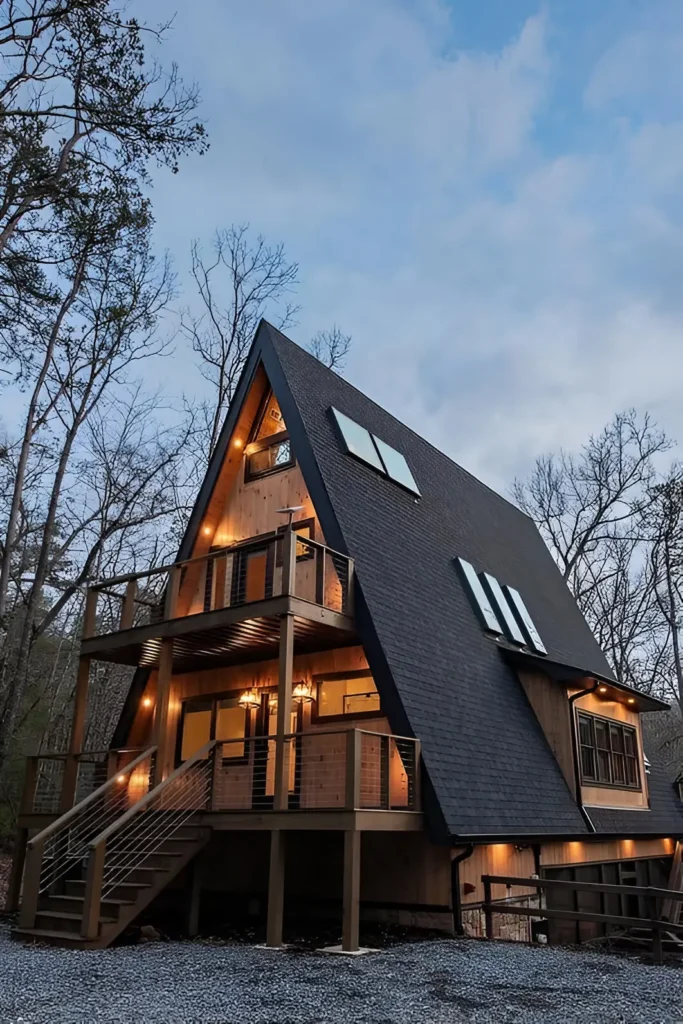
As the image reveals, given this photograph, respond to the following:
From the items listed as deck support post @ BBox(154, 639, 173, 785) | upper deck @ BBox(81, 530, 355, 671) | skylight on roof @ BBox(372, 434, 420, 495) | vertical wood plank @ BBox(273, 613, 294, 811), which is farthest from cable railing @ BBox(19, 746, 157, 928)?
skylight on roof @ BBox(372, 434, 420, 495)

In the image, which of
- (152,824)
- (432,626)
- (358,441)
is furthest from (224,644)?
(358,441)

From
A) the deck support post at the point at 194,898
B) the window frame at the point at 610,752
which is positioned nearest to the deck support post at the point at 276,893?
the deck support post at the point at 194,898

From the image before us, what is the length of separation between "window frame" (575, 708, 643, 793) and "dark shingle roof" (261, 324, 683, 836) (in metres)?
0.80

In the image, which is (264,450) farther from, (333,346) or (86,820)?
(333,346)

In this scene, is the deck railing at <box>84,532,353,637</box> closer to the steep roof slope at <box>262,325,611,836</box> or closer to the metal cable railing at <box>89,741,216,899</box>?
the steep roof slope at <box>262,325,611,836</box>

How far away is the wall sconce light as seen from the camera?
37.2ft

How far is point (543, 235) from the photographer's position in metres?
34.5

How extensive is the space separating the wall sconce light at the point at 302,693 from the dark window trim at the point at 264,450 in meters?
3.49

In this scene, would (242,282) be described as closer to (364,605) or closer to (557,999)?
(364,605)

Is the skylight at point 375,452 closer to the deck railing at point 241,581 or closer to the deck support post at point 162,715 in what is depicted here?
the deck railing at point 241,581

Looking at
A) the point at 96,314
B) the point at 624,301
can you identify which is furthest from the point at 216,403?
the point at 624,301

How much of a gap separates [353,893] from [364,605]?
11.7 ft

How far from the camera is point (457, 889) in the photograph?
9.13 meters

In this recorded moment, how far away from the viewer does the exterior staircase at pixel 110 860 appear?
8062mm
